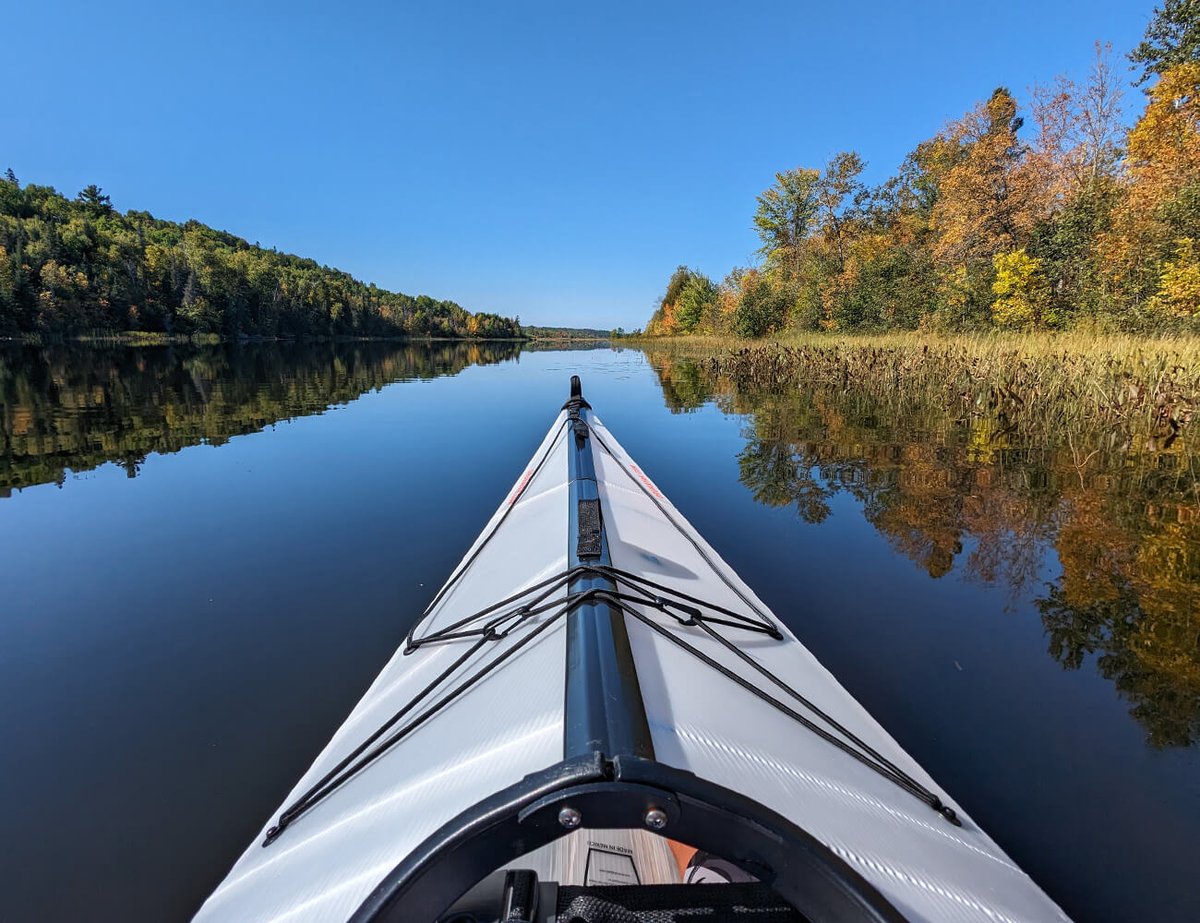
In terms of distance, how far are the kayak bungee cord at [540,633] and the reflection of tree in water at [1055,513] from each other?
1.87 metres

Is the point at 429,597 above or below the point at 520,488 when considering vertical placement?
below

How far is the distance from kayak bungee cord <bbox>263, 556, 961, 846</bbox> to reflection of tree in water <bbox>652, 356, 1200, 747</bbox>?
1.87 m

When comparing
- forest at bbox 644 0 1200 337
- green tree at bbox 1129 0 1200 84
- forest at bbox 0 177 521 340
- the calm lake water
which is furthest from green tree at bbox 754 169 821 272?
forest at bbox 0 177 521 340

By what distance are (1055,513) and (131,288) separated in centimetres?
7436

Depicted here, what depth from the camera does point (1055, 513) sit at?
5.09 meters

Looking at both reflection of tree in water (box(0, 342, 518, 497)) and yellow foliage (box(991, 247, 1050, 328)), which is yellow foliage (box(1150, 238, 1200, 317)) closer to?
yellow foliage (box(991, 247, 1050, 328))

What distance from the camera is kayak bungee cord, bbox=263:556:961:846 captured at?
5.19ft

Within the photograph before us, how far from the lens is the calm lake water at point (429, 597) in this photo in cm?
199

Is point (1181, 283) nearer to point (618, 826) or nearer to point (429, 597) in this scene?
point (429, 597)

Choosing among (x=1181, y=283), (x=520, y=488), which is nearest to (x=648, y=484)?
(x=520, y=488)

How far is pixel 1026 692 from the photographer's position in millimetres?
2773

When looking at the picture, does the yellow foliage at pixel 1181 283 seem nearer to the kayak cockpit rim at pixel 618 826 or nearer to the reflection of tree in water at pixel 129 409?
the kayak cockpit rim at pixel 618 826

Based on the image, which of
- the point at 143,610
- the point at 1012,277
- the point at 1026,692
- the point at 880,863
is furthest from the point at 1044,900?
the point at 1012,277

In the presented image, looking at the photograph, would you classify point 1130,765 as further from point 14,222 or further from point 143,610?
point 14,222
